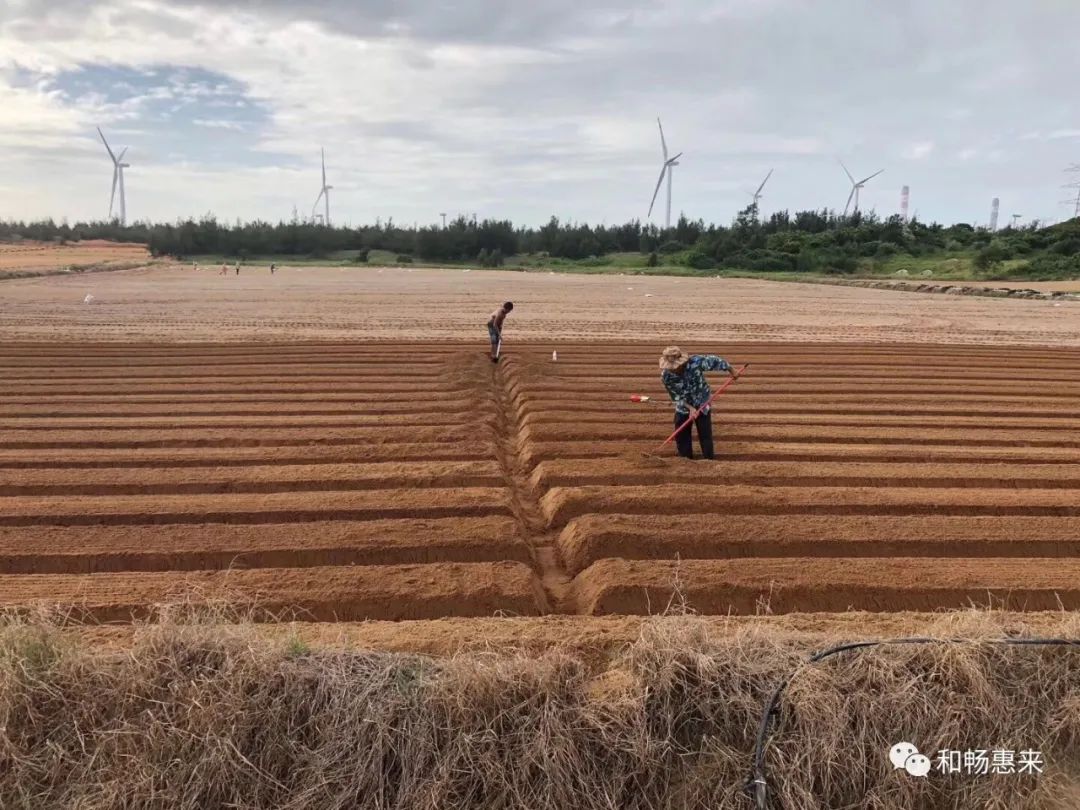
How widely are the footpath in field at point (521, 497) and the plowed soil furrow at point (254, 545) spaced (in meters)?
0.02

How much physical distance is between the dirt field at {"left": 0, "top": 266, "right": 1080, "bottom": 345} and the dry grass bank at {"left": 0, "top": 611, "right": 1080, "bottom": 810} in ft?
42.9

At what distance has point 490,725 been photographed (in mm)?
3645

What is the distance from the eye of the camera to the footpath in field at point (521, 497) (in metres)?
5.27

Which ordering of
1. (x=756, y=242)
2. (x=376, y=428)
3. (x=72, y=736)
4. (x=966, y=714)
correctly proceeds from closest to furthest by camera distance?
(x=72, y=736), (x=966, y=714), (x=376, y=428), (x=756, y=242)

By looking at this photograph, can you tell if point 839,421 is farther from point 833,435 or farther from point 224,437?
point 224,437

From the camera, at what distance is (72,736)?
3.58 meters

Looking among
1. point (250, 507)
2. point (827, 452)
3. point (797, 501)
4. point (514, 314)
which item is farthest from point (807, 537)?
point (514, 314)

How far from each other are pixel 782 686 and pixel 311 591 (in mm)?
3072

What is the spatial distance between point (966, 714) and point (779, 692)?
0.97 m

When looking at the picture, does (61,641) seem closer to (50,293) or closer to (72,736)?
(72,736)

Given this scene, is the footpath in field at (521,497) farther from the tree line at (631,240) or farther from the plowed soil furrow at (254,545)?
the tree line at (631,240)

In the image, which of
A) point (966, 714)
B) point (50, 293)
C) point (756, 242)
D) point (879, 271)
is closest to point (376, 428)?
point (966, 714)

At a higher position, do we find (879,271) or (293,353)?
(879,271)

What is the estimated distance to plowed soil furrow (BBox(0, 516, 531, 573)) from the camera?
18.4ft
